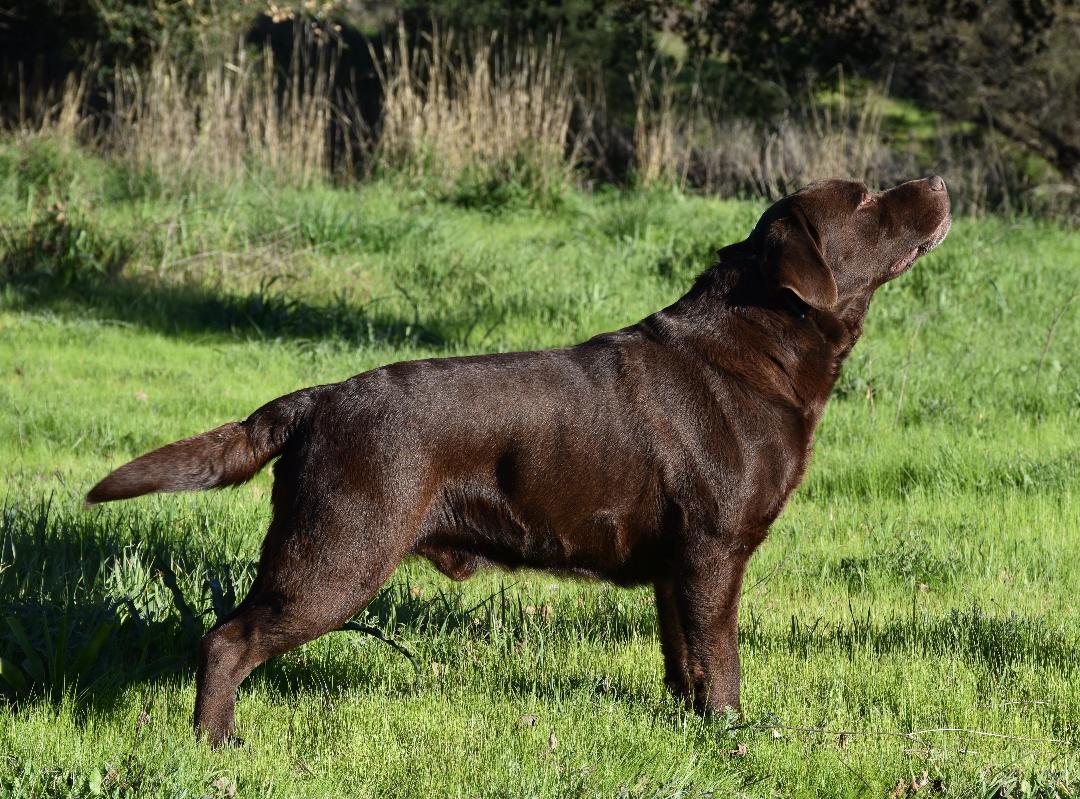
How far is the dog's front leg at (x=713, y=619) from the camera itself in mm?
3680

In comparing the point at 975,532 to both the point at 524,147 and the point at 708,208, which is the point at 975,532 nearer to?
the point at 708,208

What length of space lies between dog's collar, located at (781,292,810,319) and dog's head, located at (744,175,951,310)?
0.08 meters

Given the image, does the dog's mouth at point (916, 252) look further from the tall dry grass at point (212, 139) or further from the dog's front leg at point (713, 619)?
the tall dry grass at point (212, 139)

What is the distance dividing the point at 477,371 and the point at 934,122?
21.5 meters

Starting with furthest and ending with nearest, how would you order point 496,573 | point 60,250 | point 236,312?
point 60,250
point 236,312
point 496,573

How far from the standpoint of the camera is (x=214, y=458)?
11.6 feet

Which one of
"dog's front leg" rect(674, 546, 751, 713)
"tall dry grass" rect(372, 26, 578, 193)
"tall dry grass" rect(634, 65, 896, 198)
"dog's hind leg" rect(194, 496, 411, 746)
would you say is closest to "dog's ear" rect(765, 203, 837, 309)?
"dog's front leg" rect(674, 546, 751, 713)

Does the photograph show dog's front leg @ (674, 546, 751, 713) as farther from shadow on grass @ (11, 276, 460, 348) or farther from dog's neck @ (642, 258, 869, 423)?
shadow on grass @ (11, 276, 460, 348)

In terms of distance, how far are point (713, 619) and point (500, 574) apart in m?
1.48

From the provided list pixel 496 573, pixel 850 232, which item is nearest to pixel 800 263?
pixel 850 232

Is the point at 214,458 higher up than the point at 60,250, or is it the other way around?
the point at 214,458

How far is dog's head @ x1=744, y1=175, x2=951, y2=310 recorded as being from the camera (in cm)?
393

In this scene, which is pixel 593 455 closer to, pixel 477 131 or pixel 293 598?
pixel 293 598

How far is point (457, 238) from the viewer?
426 inches
